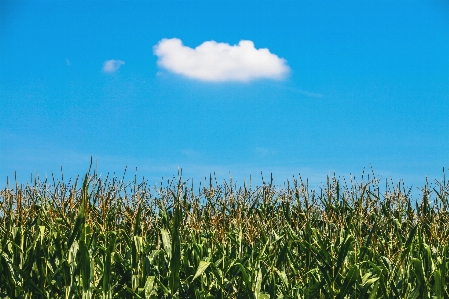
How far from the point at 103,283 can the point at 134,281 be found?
511mm

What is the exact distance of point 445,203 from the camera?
9719 millimetres

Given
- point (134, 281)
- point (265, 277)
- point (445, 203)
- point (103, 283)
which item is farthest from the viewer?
point (445, 203)

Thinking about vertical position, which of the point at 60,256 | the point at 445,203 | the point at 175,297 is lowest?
the point at 175,297

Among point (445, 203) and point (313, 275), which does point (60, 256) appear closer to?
point (313, 275)

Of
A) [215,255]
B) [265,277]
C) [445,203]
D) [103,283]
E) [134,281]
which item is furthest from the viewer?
[445,203]

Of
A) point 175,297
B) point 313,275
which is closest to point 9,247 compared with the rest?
point 175,297

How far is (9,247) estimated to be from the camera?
22.7 ft

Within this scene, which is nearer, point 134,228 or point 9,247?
point 134,228

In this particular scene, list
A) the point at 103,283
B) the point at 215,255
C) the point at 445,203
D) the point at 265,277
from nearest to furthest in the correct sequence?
the point at 103,283 → the point at 265,277 → the point at 215,255 → the point at 445,203

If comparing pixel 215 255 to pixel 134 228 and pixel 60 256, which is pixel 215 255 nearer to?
pixel 134 228

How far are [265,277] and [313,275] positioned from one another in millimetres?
644

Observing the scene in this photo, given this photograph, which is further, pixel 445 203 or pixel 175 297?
pixel 445 203

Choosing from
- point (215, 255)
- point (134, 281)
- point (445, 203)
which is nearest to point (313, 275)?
point (215, 255)

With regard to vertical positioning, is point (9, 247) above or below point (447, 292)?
above
